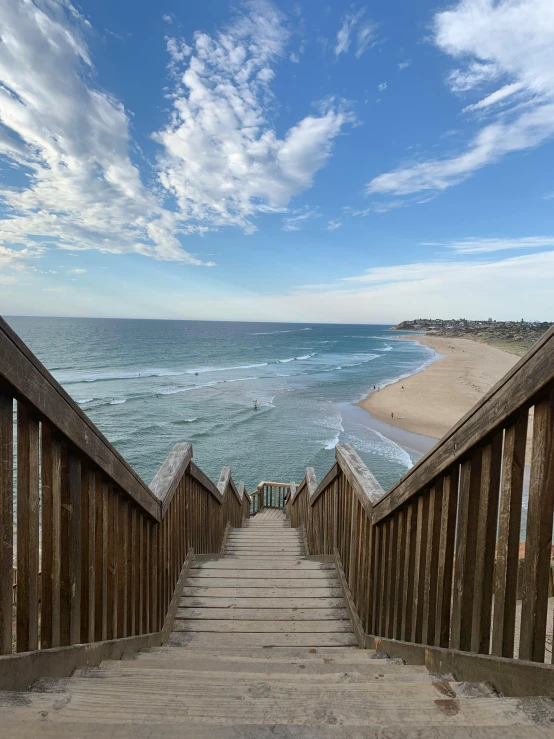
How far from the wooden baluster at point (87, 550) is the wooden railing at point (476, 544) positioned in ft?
5.01

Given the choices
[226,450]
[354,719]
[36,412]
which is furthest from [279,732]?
[226,450]

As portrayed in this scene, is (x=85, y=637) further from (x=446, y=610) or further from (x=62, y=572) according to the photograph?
(x=446, y=610)

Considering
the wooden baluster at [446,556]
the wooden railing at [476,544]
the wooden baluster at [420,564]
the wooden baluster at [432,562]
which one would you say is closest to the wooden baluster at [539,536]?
the wooden railing at [476,544]

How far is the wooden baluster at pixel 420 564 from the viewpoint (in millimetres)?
2037

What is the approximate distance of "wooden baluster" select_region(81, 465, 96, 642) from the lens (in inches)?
71.0

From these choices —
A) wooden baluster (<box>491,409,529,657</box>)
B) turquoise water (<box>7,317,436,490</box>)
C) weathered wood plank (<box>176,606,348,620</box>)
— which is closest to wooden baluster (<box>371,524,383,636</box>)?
weathered wood plank (<box>176,606,348,620</box>)

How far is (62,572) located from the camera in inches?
66.2

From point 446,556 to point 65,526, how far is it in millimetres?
1622

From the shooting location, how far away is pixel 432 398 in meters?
30.4

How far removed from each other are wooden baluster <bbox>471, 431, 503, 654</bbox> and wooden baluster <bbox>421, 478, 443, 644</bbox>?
0.89 feet

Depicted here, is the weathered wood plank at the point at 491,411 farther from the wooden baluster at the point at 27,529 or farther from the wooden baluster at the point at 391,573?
the wooden baluster at the point at 27,529

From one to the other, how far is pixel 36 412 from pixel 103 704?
38.3 inches

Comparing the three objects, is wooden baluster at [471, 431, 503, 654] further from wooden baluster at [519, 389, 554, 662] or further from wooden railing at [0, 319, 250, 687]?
wooden railing at [0, 319, 250, 687]

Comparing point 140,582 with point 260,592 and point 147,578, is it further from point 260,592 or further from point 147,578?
point 260,592
